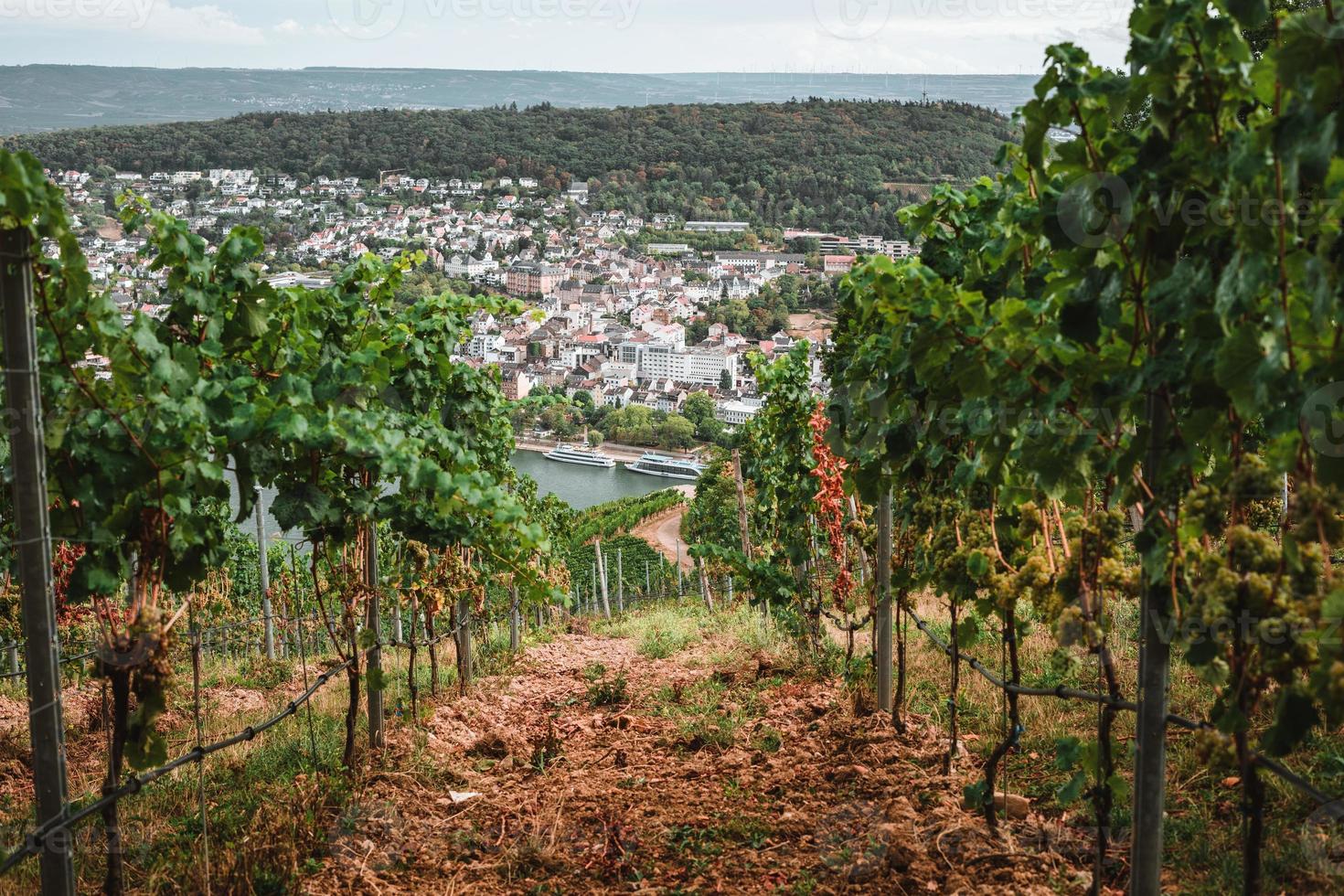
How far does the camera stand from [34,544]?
8.57 ft

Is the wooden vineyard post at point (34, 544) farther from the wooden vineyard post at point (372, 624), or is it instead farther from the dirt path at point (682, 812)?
the wooden vineyard post at point (372, 624)

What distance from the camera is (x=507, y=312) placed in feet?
22.5

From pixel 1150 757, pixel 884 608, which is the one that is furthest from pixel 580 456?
pixel 1150 757

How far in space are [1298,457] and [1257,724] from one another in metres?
3.41

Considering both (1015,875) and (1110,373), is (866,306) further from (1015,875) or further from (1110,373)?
(1015,875)

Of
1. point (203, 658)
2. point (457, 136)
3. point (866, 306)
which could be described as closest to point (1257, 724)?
point (866, 306)

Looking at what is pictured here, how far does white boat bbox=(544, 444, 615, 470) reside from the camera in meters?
63.3

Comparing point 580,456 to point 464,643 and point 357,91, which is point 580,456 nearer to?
point 464,643

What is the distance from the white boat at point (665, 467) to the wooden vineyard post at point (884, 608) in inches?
2089

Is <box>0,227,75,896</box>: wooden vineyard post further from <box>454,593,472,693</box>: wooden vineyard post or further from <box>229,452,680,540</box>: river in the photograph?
<box>229,452,680,540</box>: river

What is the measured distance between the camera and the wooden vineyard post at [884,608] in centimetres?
543

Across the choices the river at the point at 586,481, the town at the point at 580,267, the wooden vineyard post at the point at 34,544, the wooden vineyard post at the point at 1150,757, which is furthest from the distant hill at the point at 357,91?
the wooden vineyard post at the point at 1150,757

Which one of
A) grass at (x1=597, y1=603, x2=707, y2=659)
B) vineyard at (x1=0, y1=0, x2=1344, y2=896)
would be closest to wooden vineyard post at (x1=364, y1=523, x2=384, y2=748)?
vineyard at (x1=0, y1=0, x2=1344, y2=896)

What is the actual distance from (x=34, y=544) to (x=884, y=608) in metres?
3.94
